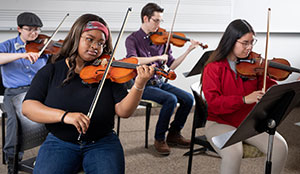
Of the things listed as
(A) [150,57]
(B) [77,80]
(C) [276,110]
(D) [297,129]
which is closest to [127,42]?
(A) [150,57]

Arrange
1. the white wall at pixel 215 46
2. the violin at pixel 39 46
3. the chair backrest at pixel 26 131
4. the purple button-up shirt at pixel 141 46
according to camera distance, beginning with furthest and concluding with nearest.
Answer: the white wall at pixel 215 46 → the purple button-up shirt at pixel 141 46 → the violin at pixel 39 46 → the chair backrest at pixel 26 131

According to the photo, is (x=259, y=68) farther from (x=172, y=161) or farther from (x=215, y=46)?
(x=215, y=46)

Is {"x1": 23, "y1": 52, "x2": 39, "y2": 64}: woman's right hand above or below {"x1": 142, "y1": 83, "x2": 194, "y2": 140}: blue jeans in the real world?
above

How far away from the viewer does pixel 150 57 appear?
9.21ft

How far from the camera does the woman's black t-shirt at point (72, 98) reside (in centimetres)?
156

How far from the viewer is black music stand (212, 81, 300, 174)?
55.6 inches

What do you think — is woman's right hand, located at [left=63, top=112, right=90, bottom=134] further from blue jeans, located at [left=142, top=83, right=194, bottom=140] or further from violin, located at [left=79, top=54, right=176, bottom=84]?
blue jeans, located at [left=142, top=83, right=194, bottom=140]

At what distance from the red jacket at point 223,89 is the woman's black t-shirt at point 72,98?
55 centimetres

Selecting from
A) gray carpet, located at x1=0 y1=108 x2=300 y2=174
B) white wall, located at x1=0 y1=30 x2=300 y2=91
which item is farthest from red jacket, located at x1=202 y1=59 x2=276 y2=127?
white wall, located at x1=0 y1=30 x2=300 y2=91

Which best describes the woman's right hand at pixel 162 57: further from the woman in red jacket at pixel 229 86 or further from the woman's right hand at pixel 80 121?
the woman's right hand at pixel 80 121

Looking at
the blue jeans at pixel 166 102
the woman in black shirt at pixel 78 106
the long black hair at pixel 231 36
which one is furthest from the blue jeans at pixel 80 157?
the blue jeans at pixel 166 102

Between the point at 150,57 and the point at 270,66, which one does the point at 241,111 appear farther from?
the point at 150,57

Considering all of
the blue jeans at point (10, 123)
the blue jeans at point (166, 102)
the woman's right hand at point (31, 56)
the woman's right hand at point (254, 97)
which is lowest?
the blue jeans at point (166, 102)

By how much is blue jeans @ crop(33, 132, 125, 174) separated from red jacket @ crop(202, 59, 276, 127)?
0.62 meters
